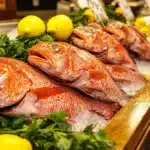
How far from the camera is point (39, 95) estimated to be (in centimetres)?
144

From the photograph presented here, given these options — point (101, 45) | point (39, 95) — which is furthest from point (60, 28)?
point (39, 95)

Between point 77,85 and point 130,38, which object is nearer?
point 77,85

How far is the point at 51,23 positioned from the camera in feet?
6.76

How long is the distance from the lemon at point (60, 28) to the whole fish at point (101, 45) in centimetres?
5

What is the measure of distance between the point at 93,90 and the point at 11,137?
67 centimetres

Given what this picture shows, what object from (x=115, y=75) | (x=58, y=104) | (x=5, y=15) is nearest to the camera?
(x=58, y=104)

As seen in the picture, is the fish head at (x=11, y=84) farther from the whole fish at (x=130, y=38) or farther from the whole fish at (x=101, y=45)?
the whole fish at (x=130, y=38)

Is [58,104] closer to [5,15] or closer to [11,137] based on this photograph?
[11,137]

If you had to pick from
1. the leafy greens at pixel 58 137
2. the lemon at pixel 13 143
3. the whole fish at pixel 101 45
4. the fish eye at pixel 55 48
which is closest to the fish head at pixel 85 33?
the whole fish at pixel 101 45

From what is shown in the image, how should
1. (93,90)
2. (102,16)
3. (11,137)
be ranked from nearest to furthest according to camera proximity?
(11,137), (93,90), (102,16)

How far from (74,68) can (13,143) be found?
2.00 feet

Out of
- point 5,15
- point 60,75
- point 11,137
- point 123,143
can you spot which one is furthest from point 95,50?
point 5,15

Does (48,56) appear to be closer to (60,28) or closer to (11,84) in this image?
(11,84)

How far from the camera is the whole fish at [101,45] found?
199cm
